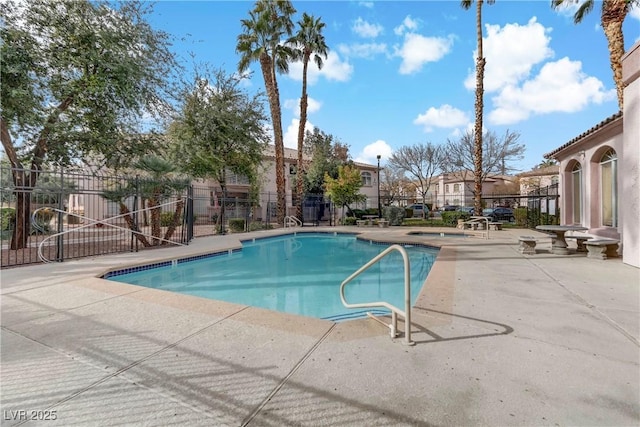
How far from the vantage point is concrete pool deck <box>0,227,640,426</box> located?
78.0 inches

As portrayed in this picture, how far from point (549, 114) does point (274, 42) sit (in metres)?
19.7

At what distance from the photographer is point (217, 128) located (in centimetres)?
1517

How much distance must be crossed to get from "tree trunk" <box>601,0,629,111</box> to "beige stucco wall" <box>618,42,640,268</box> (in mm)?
5957

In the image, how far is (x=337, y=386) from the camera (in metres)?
2.25

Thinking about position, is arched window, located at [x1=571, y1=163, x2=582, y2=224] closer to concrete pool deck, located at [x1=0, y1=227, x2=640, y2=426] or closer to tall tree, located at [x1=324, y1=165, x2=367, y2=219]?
concrete pool deck, located at [x1=0, y1=227, x2=640, y2=426]

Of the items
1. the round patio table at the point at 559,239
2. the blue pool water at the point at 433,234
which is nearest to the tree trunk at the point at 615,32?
the round patio table at the point at 559,239

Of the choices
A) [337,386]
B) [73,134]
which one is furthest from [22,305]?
[73,134]

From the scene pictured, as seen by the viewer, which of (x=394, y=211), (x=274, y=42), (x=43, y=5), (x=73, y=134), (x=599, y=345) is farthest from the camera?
(x=394, y=211)

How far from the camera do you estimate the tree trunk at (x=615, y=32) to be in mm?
10609

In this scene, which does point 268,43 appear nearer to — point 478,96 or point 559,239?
point 478,96

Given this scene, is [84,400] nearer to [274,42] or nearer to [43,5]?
[43,5]

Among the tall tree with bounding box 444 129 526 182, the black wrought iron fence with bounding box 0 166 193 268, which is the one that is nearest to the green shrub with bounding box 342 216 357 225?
the black wrought iron fence with bounding box 0 166 193 268

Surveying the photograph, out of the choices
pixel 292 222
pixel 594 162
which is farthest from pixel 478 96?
pixel 292 222

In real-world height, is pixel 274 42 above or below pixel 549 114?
above
